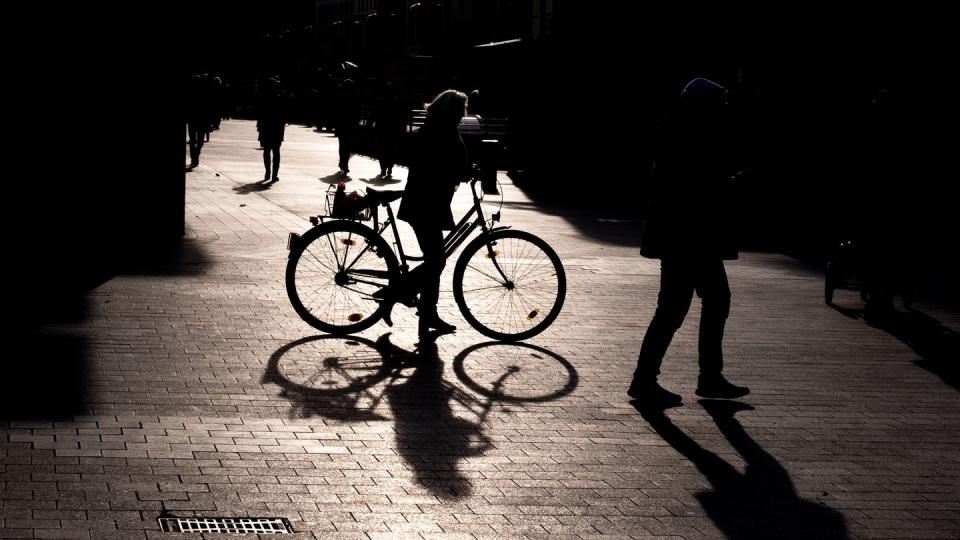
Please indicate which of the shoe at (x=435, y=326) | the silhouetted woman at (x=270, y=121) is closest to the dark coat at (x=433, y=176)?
the shoe at (x=435, y=326)

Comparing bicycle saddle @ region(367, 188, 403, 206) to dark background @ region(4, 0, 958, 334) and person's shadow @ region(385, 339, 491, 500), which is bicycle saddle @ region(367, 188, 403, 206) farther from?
dark background @ region(4, 0, 958, 334)

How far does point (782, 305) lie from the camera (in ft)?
38.0

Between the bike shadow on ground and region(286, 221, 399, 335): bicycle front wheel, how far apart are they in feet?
0.64

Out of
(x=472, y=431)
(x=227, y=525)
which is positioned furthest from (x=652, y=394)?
(x=227, y=525)

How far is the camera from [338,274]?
361 inches

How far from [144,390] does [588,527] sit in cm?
299

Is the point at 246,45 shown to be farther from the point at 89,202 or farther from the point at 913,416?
the point at 913,416

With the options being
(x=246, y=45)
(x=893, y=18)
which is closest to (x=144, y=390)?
(x=893, y=18)

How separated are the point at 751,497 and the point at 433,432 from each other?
1.66 metres

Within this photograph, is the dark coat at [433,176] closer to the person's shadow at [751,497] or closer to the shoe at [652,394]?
the shoe at [652,394]

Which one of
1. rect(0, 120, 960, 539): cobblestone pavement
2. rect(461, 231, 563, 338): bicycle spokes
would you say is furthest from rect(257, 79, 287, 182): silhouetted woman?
rect(461, 231, 563, 338): bicycle spokes

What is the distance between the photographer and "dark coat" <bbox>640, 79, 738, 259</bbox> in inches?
293

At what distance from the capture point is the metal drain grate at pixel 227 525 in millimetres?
4848

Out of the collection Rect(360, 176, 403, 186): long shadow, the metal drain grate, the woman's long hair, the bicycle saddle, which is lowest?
Rect(360, 176, 403, 186): long shadow
